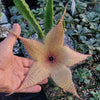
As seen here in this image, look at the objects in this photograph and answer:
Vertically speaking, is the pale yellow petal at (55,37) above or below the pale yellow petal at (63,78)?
above

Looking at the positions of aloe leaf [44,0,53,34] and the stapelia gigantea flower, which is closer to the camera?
the stapelia gigantea flower

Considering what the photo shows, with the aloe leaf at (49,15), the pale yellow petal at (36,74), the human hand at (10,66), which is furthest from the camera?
the aloe leaf at (49,15)

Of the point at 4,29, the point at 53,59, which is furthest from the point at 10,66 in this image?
the point at 4,29

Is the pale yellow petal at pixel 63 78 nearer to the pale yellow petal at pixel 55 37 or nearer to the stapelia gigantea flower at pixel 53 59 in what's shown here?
the stapelia gigantea flower at pixel 53 59

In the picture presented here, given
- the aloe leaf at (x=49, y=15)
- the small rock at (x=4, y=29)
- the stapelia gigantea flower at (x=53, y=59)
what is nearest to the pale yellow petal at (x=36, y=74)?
the stapelia gigantea flower at (x=53, y=59)

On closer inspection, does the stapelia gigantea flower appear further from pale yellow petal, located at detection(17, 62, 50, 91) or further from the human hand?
the human hand

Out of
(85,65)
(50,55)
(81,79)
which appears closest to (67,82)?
(50,55)

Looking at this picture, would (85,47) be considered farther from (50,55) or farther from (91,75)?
(50,55)

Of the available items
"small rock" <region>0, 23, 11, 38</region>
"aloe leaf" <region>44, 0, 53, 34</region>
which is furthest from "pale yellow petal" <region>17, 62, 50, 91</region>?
"small rock" <region>0, 23, 11, 38</region>
